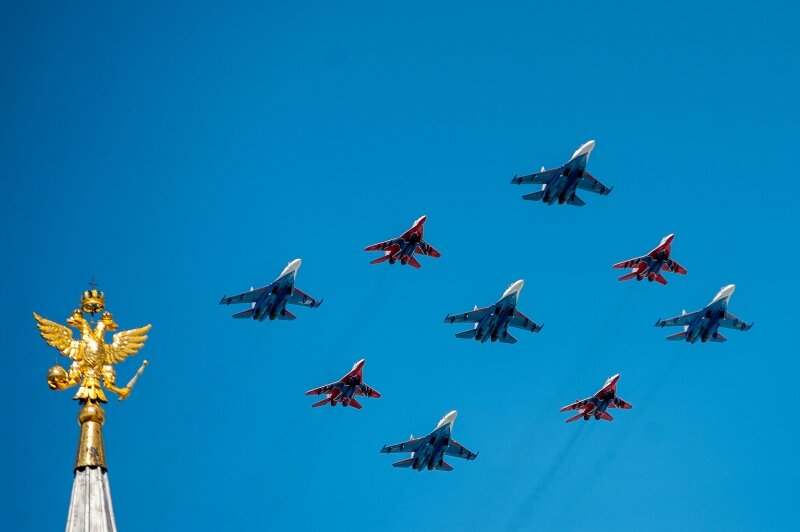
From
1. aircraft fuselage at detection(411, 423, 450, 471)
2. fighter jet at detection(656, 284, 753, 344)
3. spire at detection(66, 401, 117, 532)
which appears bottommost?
spire at detection(66, 401, 117, 532)

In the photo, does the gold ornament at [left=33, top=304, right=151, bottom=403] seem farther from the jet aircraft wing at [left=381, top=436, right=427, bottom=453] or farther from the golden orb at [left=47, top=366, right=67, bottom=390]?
the jet aircraft wing at [left=381, top=436, right=427, bottom=453]

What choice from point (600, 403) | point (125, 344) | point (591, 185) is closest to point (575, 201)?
point (591, 185)

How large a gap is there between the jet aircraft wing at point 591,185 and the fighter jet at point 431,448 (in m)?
25.1

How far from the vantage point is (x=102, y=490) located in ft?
297

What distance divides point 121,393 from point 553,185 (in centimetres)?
7342

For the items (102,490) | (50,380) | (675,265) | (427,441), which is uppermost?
(675,265)

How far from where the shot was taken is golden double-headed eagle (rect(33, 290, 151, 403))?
308 ft

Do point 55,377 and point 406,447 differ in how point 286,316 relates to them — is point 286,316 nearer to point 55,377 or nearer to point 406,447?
point 406,447

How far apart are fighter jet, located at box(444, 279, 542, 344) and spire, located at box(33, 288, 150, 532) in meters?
66.0

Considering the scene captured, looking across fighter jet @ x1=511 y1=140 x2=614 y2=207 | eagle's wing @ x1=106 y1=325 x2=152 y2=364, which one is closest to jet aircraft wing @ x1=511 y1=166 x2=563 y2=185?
fighter jet @ x1=511 y1=140 x2=614 y2=207

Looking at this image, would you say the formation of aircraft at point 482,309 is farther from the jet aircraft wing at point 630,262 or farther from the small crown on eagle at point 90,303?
the small crown on eagle at point 90,303

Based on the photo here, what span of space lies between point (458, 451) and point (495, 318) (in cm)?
1472

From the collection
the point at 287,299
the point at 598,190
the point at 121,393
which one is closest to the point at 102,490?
the point at 121,393

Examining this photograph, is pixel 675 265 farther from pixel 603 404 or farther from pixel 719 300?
pixel 603 404
